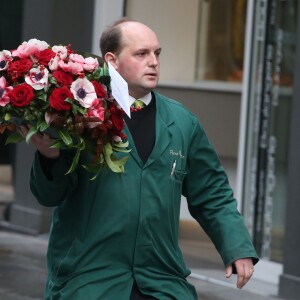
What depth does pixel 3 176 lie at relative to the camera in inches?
432

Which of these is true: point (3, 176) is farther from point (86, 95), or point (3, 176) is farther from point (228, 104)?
point (86, 95)

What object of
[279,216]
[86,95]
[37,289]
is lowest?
[37,289]

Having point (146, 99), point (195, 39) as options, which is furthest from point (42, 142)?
point (195, 39)

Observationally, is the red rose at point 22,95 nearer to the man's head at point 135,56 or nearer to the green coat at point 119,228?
the green coat at point 119,228

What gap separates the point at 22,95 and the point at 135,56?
2.03ft

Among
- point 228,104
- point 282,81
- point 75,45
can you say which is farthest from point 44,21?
point 282,81

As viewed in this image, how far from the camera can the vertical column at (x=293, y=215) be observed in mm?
7816

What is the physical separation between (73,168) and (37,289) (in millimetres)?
4369

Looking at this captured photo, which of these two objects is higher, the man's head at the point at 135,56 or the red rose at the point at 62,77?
the man's head at the point at 135,56

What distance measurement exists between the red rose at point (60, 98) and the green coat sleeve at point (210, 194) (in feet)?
2.36

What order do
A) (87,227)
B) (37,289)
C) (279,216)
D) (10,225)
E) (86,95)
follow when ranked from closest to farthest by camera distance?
(86,95), (87,227), (37,289), (279,216), (10,225)

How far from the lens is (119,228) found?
3.91m

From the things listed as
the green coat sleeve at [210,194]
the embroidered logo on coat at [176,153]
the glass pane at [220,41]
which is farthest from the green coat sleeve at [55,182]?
the glass pane at [220,41]

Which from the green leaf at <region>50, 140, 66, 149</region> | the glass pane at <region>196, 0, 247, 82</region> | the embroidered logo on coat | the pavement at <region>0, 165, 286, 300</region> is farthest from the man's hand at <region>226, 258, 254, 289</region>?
the glass pane at <region>196, 0, 247, 82</region>
